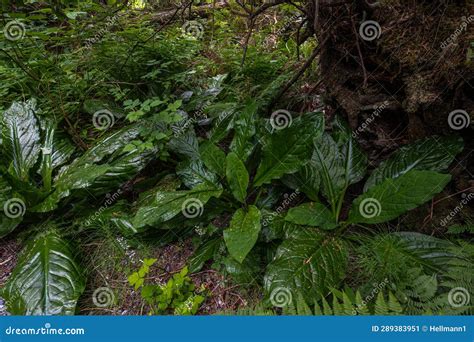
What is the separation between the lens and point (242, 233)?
6.42 ft

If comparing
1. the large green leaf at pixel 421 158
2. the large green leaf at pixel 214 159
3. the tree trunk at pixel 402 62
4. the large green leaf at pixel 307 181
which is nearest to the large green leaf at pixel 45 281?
the large green leaf at pixel 214 159

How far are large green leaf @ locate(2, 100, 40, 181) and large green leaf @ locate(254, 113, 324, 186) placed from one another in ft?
5.23

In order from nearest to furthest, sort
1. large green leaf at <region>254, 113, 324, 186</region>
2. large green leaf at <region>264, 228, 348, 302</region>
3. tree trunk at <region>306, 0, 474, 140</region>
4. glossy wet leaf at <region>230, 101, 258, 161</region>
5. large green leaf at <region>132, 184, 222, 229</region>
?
1. large green leaf at <region>264, 228, 348, 302</region>
2. tree trunk at <region>306, 0, 474, 140</region>
3. large green leaf at <region>132, 184, 222, 229</region>
4. large green leaf at <region>254, 113, 324, 186</region>
5. glossy wet leaf at <region>230, 101, 258, 161</region>

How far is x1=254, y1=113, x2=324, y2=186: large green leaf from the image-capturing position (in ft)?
7.18

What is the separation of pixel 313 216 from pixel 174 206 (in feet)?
2.47

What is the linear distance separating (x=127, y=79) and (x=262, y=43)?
149 cm

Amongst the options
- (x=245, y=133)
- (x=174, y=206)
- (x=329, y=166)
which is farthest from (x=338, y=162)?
(x=174, y=206)

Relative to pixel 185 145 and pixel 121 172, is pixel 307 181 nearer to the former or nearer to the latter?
pixel 185 145

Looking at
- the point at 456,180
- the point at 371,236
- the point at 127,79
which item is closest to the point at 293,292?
the point at 371,236

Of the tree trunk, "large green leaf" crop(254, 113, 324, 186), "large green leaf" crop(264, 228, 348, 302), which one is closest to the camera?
"large green leaf" crop(264, 228, 348, 302)

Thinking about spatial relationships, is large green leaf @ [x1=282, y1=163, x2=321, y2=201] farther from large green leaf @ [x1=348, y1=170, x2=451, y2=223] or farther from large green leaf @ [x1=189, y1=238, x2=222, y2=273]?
large green leaf @ [x1=189, y1=238, x2=222, y2=273]

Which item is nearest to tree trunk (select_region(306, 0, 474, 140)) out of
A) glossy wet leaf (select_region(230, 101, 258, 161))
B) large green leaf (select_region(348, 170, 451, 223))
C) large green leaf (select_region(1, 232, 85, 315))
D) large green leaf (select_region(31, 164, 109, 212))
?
large green leaf (select_region(348, 170, 451, 223))

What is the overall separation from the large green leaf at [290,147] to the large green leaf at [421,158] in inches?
16.7

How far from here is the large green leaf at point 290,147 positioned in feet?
7.18
